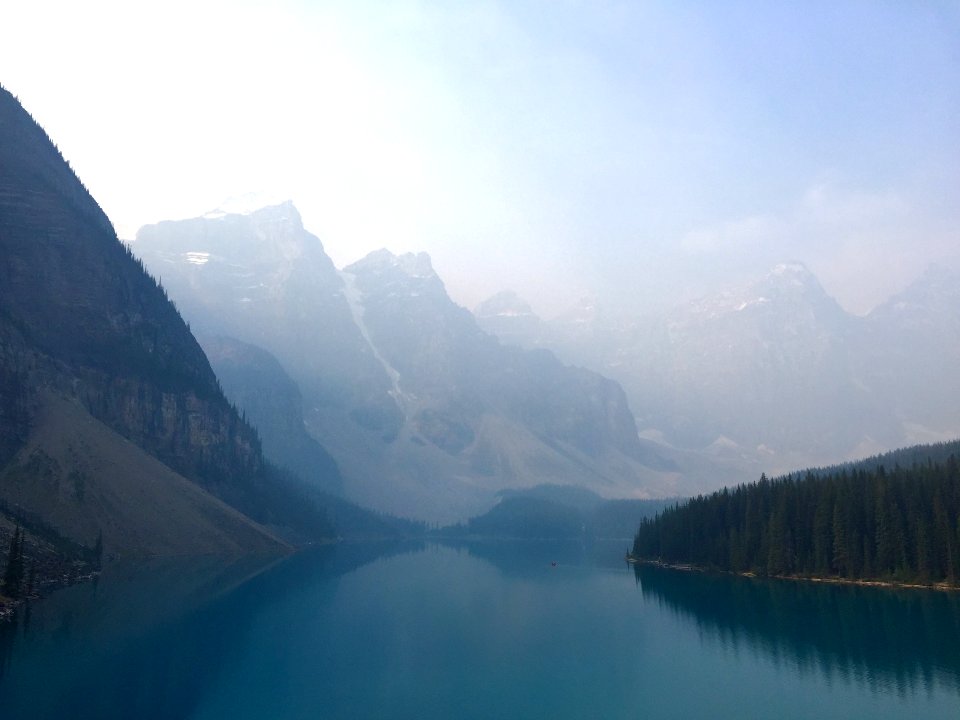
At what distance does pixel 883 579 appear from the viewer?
10469cm

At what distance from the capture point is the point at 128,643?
197 ft

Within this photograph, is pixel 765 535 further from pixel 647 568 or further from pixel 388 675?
pixel 388 675

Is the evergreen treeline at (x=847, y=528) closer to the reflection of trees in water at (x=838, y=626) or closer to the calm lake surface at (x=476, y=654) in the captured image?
the reflection of trees in water at (x=838, y=626)

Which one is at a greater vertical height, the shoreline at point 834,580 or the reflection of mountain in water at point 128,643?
the shoreline at point 834,580

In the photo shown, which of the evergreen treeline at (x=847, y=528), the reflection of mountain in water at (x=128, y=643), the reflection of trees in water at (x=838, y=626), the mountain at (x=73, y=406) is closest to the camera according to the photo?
the reflection of mountain in water at (x=128, y=643)

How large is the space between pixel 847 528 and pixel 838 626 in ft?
144

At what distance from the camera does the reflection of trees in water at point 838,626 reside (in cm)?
5547

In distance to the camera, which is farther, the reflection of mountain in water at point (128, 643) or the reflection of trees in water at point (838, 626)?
the reflection of trees in water at point (838, 626)

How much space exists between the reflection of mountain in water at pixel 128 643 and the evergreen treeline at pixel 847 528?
215 feet

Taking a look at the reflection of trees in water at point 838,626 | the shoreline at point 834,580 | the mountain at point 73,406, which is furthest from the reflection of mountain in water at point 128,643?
the shoreline at point 834,580

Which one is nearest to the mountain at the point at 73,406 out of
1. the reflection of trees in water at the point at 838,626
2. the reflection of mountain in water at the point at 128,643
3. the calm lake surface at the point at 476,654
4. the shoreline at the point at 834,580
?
the reflection of mountain in water at the point at 128,643

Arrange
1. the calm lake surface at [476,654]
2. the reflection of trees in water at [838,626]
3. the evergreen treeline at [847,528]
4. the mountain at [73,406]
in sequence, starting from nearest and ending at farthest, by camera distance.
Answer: the calm lake surface at [476,654]
the reflection of trees in water at [838,626]
the evergreen treeline at [847,528]
the mountain at [73,406]

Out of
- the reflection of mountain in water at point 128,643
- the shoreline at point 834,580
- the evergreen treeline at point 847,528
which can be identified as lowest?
the reflection of mountain in water at point 128,643

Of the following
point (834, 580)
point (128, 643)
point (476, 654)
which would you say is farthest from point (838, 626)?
point (128, 643)
